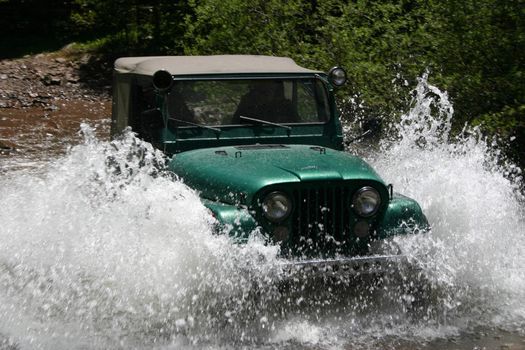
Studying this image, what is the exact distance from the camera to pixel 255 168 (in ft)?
20.9

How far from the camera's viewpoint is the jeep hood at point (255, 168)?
6.17 m

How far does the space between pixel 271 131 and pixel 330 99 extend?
61cm

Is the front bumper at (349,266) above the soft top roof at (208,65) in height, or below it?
below

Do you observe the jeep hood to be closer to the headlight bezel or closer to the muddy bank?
the headlight bezel

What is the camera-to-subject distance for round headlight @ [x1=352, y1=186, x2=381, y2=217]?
6312 mm

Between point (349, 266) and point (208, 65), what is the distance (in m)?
2.39

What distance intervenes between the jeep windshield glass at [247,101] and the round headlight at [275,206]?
1365 millimetres

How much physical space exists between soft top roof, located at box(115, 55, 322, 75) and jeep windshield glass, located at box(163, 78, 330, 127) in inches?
4.2

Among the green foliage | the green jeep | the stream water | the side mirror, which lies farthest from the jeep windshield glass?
the green foliage

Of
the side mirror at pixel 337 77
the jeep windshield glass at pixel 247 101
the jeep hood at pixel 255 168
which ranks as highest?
the side mirror at pixel 337 77

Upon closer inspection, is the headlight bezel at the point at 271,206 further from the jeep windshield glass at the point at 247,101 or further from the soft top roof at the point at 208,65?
the soft top roof at the point at 208,65

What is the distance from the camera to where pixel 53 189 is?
7188 millimetres

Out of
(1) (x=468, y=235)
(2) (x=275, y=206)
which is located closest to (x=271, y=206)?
(2) (x=275, y=206)

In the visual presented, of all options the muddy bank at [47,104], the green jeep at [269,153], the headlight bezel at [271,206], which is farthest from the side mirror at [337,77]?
the muddy bank at [47,104]
